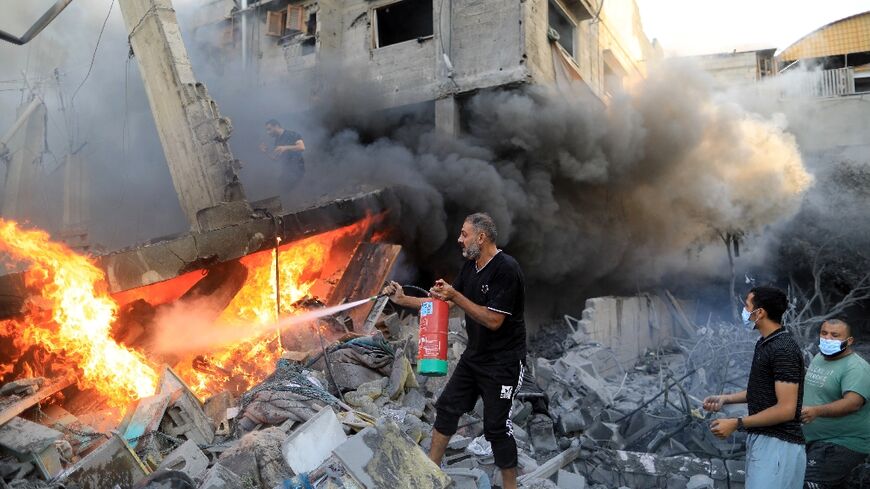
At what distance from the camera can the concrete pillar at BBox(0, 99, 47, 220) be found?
41.9 feet

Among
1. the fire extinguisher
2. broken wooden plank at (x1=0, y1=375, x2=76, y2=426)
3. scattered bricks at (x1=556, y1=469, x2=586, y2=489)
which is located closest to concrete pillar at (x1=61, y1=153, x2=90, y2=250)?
broken wooden plank at (x1=0, y1=375, x2=76, y2=426)

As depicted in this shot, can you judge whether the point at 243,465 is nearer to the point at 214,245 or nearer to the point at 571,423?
the point at 571,423

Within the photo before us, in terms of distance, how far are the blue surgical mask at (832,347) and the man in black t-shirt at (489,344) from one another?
2119 mm

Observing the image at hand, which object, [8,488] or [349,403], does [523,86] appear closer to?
[349,403]

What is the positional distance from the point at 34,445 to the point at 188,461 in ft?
3.68

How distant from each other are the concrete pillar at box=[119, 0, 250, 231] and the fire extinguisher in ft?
16.0

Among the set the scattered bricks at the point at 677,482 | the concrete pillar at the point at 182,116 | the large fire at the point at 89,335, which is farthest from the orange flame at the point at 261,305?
the scattered bricks at the point at 677,482

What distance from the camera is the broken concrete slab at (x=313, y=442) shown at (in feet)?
13.0

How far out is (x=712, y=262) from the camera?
55.9ft

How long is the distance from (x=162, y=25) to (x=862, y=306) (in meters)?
16.7

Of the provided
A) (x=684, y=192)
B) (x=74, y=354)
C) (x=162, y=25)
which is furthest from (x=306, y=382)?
(x=684, y=192)

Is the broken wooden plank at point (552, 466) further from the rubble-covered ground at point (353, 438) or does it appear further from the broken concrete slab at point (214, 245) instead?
the broken concrete slab at point (214, 245)

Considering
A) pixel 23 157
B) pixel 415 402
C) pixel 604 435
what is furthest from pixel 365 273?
pixel 23 157

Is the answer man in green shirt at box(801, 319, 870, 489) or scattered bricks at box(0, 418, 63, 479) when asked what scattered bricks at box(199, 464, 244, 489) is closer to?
scattered bricks at box(0, 418, 63, 479)
